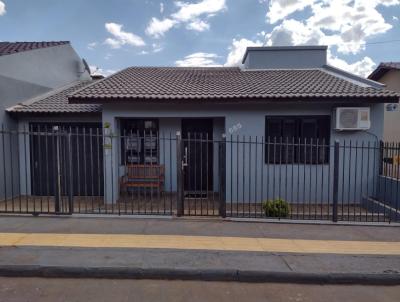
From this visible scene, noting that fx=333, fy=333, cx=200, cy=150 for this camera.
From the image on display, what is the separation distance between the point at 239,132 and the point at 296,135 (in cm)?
170

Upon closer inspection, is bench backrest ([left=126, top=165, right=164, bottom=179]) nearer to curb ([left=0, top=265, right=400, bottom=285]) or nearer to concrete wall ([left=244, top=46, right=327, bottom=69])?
curb ([left=0, top=265, right=400, bottom=285])

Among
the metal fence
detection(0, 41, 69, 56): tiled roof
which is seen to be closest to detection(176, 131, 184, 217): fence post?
the metal fence

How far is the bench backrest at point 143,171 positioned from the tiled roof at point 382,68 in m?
13.2

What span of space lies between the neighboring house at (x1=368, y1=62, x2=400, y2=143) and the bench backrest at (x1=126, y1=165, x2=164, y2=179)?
40.0 feet

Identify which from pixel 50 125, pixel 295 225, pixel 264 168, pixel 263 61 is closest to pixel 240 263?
pixel 295 225

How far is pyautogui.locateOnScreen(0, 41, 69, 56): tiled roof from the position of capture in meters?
11.0

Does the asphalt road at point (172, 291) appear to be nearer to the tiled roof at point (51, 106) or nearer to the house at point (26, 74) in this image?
the house at point (26, 74)

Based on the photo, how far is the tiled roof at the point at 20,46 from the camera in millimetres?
10998

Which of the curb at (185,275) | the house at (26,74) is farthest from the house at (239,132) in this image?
the curb at (185,275)

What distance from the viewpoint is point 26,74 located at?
443 inches

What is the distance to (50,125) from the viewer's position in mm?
10633

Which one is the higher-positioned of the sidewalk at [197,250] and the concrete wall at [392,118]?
the concrete wall at [392,118]

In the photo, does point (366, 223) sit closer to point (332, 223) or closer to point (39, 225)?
point (332, 223)

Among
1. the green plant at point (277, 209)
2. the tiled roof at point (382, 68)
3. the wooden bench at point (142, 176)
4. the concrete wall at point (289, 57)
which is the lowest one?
the green plant at point (277, 209)
